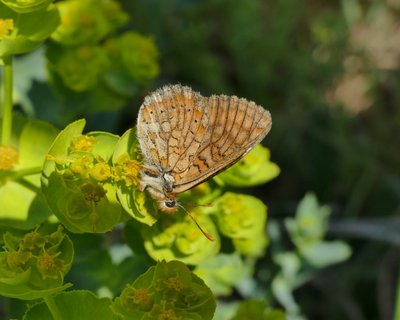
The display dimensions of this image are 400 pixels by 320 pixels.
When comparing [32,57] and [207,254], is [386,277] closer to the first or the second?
[207,254]

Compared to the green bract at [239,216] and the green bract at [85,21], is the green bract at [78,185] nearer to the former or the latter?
the green bract at [239,216]

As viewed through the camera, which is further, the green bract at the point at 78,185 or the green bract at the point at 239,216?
the green bract at the point at 239,216

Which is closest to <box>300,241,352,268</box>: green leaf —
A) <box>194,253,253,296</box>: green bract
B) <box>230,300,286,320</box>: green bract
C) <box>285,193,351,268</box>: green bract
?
<box>285,193,351,268</box>: green bract

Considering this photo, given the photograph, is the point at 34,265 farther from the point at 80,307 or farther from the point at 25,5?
the point at 25,5

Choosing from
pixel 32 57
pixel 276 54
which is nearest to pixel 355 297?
pixel 276 54

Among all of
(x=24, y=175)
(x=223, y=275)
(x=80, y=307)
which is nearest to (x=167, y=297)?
(x=80, y=307)

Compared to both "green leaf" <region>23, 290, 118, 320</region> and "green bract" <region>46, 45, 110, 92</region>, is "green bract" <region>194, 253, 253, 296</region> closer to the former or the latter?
"green leaf" <region>23, 290, 118, 320</region>

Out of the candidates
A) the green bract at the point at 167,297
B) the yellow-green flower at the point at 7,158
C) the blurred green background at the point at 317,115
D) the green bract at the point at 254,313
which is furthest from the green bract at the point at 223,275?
the blurred green background at the point at 317,115
